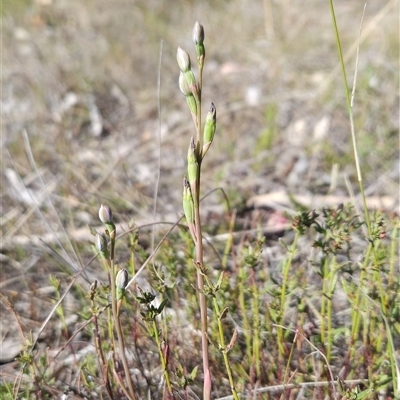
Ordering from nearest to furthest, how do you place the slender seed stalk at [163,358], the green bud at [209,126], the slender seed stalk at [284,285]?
the green bud at [209,126] < the slender seed stalk at [163,358] < the slender seed stalk at [284,285]

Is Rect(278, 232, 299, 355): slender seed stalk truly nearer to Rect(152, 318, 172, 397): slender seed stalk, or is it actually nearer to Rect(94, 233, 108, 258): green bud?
Rect(152, 318, 172, 397): slender seed stalk

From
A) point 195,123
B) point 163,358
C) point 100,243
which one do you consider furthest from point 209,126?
point 163,358

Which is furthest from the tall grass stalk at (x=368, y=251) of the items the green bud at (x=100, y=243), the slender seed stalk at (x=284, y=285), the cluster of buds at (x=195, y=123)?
the green bud at (x=100, y=243)

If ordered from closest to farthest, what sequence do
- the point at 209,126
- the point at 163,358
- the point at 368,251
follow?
A: the point at 209,126
the point at 163,358
the point at 368,251

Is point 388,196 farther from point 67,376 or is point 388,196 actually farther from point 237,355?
point 67,376

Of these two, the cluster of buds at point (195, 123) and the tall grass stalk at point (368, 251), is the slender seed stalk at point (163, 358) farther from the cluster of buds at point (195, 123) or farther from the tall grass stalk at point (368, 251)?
the tall grass stalk at point (368, 251)

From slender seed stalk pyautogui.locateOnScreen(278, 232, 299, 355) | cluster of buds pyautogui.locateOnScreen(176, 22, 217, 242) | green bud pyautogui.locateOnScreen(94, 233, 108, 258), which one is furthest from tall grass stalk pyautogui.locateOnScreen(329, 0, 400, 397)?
green bud pyautogui.locateOnScreen(94, 233, 108, 258)

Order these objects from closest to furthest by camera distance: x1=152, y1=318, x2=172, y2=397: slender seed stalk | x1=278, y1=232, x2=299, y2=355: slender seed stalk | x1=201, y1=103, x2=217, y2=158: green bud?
x1=201, y1=103, x2=217, y2=158: green bud
x1=152, y1=318, x2=172, y2=397: slender seed stalk
x1=278, y1=232, x2=299, y2=355: slender seed stalk

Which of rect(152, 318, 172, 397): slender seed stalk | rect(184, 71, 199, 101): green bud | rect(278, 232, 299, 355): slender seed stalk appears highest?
rect(184, 71, 199, 101): green bud

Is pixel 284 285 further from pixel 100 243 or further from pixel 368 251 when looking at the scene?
pixel 100 243

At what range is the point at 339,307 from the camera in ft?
5.27

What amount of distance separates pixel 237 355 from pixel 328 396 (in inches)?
9.9

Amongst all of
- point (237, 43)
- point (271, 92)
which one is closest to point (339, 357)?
point (271, 92)

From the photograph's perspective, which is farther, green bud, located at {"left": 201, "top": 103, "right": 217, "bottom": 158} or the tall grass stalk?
the tall grass stalk
